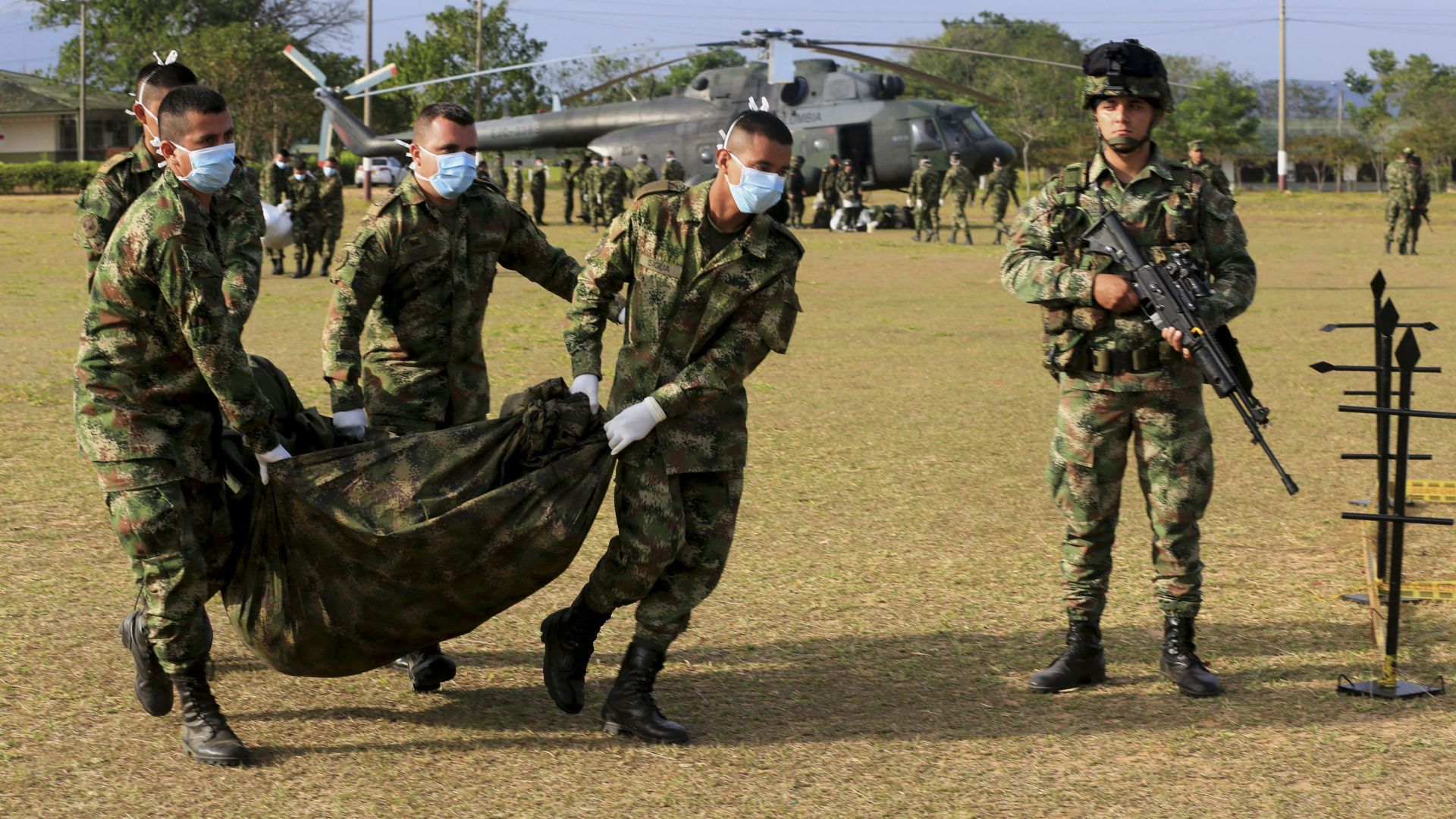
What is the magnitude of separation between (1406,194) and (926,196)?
358 inches

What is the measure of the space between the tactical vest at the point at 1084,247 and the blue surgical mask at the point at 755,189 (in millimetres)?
1154

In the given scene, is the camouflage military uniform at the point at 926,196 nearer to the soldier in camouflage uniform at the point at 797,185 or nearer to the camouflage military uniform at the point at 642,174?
the soldier in camouflage uniform at the point at 797,185

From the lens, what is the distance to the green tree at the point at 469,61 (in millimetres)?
68500

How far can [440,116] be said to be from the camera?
5031 millimetres

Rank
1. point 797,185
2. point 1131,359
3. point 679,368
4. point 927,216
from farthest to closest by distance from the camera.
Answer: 1. point 797,185
2. point 927,216
3. point 1131,359
4. point 679,368

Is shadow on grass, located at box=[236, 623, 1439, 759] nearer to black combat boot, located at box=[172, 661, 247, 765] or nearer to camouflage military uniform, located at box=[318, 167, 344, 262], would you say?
black combat boot, located at box=[172, 661, 247, 765]

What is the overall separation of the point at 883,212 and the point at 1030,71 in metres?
60.5

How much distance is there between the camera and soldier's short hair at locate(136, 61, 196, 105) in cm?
558

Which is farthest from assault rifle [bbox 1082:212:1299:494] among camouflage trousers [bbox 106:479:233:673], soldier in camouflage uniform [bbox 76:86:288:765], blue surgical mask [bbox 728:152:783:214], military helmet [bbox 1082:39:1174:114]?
camouflage trousers [bbox 106:479:233:673]

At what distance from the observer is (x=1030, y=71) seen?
3588 inches

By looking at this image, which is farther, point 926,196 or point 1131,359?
point 926,196

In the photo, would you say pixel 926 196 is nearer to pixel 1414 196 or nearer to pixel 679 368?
pixel 1414 196

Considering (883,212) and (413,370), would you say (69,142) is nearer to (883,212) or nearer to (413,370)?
(883,212)

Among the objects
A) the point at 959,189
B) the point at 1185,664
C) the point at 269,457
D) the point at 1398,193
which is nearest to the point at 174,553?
the point at 269,457
